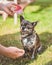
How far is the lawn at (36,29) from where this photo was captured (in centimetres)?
186

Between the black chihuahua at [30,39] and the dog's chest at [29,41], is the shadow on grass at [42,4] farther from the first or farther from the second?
the dog's chest at [29,41]

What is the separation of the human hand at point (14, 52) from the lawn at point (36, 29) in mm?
43

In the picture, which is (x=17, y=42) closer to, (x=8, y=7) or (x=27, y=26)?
(x=27, y=26)

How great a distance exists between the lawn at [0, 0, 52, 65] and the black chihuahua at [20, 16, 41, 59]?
49mm

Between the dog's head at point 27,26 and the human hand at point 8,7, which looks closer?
the dog's head at point 27,26

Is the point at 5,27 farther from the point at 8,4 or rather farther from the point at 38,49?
the point at 38,49

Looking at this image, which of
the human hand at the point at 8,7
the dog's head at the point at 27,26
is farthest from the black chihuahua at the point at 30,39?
the human hand at the point at 8,7

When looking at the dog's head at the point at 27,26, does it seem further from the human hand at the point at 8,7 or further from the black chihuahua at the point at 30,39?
the human hand at the point at 8,7

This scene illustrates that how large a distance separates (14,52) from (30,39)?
24cm

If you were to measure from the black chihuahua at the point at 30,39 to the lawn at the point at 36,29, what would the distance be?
49mm

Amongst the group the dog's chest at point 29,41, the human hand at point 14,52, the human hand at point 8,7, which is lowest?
the human hand at point 14,52

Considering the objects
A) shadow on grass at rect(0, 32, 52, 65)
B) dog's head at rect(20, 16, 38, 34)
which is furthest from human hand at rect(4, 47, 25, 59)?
dog's head at rect(20, 16, 38, 34)

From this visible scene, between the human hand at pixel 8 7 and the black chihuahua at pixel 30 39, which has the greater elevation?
the human hand at pixel 8 7

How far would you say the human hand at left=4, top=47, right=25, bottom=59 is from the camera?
6.22ft
